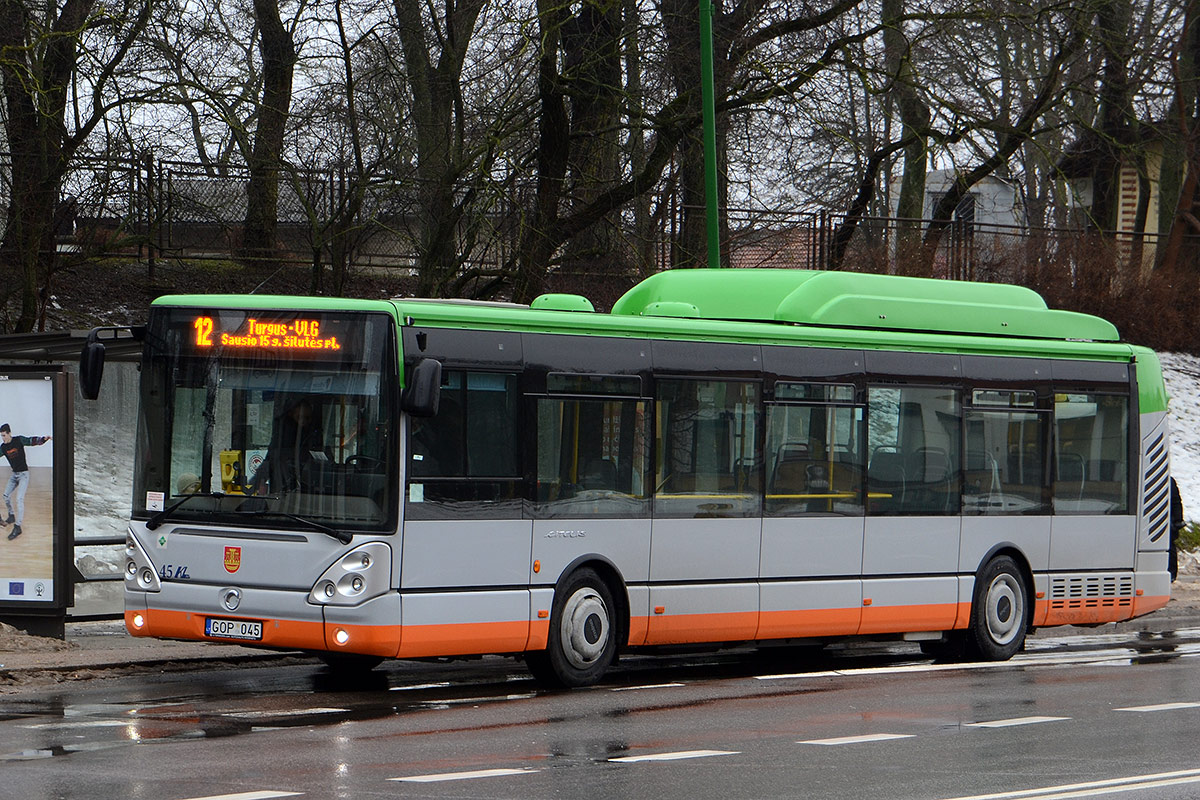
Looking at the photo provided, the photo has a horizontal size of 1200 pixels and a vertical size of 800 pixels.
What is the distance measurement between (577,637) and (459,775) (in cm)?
429

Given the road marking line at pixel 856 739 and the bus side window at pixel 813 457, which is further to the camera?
the bus side window at pixel 813 457

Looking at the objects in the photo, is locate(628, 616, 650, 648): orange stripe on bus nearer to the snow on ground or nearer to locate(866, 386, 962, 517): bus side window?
locate(866, 386, 962, 517): bus side window

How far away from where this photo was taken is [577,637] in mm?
12703

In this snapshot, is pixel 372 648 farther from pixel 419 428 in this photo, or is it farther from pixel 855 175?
pixel 855 175

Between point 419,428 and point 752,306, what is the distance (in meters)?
4.15

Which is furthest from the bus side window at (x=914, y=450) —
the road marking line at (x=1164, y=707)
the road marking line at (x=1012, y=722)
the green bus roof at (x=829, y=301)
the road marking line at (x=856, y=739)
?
the road marking line at (x=856, y=739)

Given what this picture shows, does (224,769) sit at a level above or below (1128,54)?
below

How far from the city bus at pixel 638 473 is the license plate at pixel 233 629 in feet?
0.06

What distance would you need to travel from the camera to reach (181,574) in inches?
475

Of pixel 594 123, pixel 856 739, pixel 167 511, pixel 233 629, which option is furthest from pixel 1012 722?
pixel 594 123

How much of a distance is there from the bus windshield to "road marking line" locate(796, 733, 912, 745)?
10.8 feet

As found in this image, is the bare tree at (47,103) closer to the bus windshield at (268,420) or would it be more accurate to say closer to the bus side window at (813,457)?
the bus windshield at (268,420)

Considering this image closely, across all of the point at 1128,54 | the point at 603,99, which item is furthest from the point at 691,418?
the point at 1128,54

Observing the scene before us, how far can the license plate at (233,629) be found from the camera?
1174 centimetres
